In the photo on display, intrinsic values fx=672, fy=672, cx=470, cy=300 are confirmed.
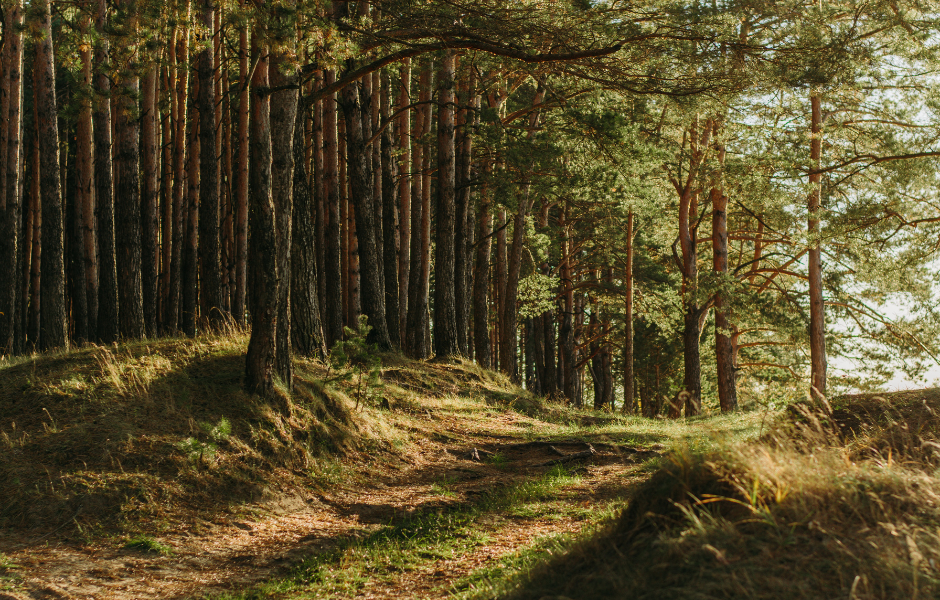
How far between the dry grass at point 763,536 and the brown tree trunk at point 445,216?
10.3 metres

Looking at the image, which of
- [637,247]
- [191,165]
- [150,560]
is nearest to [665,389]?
[637,247]

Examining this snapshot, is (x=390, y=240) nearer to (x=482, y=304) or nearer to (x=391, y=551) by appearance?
(x=482, y=304)

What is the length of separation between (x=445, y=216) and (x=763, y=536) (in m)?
11.4

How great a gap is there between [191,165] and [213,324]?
14.5 feet

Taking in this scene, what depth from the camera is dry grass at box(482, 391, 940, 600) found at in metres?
2.79

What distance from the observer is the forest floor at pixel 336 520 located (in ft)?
15.1

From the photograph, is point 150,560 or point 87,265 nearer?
point 150,560

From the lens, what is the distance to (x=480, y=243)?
16.7 m

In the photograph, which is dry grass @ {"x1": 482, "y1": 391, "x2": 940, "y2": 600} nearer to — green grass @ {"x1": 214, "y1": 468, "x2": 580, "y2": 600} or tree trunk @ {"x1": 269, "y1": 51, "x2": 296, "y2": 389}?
green grass @ {"x1": 214, "y1": 468, "x2": 580, "y2": 600}

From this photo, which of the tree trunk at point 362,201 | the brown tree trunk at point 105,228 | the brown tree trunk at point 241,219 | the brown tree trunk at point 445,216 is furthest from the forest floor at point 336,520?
the brown tree trunk at point 241,219

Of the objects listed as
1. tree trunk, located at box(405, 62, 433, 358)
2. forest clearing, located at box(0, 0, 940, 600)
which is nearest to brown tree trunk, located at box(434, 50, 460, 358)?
forest clearing, located at box(0, 0, 940, 600)

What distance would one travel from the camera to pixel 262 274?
7.55 meters

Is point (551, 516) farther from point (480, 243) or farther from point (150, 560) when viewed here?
point (480, 243)

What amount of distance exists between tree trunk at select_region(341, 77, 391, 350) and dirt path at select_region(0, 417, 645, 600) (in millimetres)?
5094
